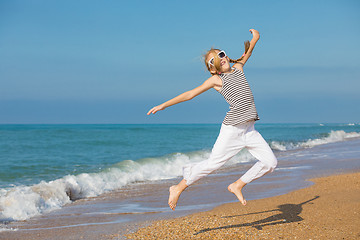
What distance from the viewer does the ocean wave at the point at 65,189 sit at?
8.58m

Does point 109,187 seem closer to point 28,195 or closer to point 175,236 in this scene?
point 28,195

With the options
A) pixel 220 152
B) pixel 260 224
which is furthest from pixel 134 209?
pixel 220 152

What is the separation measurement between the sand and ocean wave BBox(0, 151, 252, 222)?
374 centimetres

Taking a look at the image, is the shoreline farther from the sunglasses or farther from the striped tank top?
the sunglasses

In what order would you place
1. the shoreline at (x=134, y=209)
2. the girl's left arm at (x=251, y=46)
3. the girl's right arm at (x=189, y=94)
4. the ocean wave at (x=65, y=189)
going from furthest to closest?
the ocean wave at (x=65, y=189) → the shoreline at (x=134, y=209) → the girl's left arm at (x=251, y=46) → the girl's right arm at (x=189, y=94)

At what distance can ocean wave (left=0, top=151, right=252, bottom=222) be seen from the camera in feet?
28.1

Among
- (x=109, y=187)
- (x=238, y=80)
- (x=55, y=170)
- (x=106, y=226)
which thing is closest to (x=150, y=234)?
(x=106, y=226)

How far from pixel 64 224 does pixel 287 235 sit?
12.6 ft

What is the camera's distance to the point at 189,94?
488cm

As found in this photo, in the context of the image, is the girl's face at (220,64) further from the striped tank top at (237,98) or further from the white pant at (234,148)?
the white pant at (234,148)

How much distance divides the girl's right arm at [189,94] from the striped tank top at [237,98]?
0.49 feet

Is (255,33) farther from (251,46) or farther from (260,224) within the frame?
(260,224)

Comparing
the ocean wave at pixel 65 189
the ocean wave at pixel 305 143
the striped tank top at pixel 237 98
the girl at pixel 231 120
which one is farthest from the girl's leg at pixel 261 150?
the ocean wave at pixel 305 143

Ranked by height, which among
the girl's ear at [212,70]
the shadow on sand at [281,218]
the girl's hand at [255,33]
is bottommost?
the shadow on sand at [281,218]
